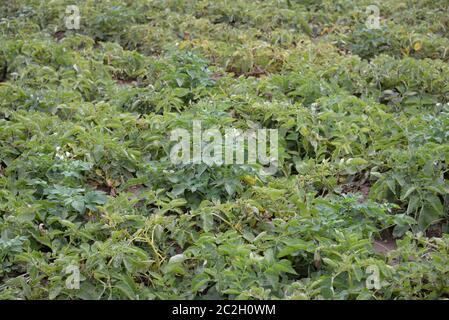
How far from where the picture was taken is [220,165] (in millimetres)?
4176

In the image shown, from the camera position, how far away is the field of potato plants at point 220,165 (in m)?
3.49

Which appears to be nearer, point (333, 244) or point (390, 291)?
point (390, 291)

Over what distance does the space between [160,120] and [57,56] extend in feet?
5.67

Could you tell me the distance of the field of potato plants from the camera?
11.4 feet

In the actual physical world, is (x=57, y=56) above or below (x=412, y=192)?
below

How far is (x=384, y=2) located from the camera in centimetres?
813

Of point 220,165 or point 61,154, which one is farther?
point 61,154

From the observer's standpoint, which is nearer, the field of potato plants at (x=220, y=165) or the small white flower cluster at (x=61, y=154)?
the field of potato plants at (x=220, y=165)

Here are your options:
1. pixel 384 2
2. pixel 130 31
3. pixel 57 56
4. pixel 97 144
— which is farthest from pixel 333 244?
pixel 384 2

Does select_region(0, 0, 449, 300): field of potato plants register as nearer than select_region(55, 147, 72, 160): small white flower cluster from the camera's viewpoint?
Yes

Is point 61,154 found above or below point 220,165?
below
